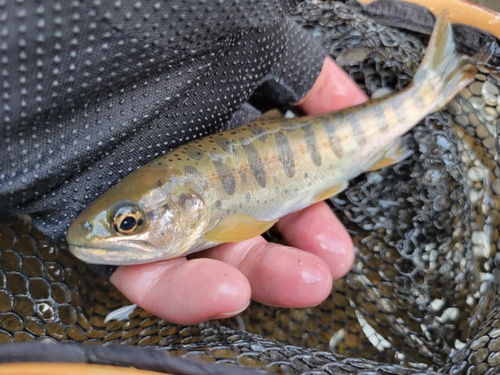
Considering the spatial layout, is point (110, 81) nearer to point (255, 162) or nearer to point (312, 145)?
point (255, 162)

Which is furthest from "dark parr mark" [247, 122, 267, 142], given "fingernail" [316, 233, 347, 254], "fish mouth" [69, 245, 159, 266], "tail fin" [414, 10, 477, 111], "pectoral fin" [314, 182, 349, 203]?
"tail fin" [414, 10, 477, 111]

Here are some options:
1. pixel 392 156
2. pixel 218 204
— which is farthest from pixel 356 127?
pixel 218 204

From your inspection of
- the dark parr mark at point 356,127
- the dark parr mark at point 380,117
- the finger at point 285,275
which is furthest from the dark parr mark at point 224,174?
the dark parr mark at point 380,117

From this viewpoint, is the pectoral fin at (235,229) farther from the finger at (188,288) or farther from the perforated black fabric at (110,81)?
the perforated black fabric at (110,81)

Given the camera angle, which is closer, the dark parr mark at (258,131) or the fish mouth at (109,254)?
the fish mouth at (109,254)

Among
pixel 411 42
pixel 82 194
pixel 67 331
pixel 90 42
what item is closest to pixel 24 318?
pixel 67 331

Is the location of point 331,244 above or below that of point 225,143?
below
